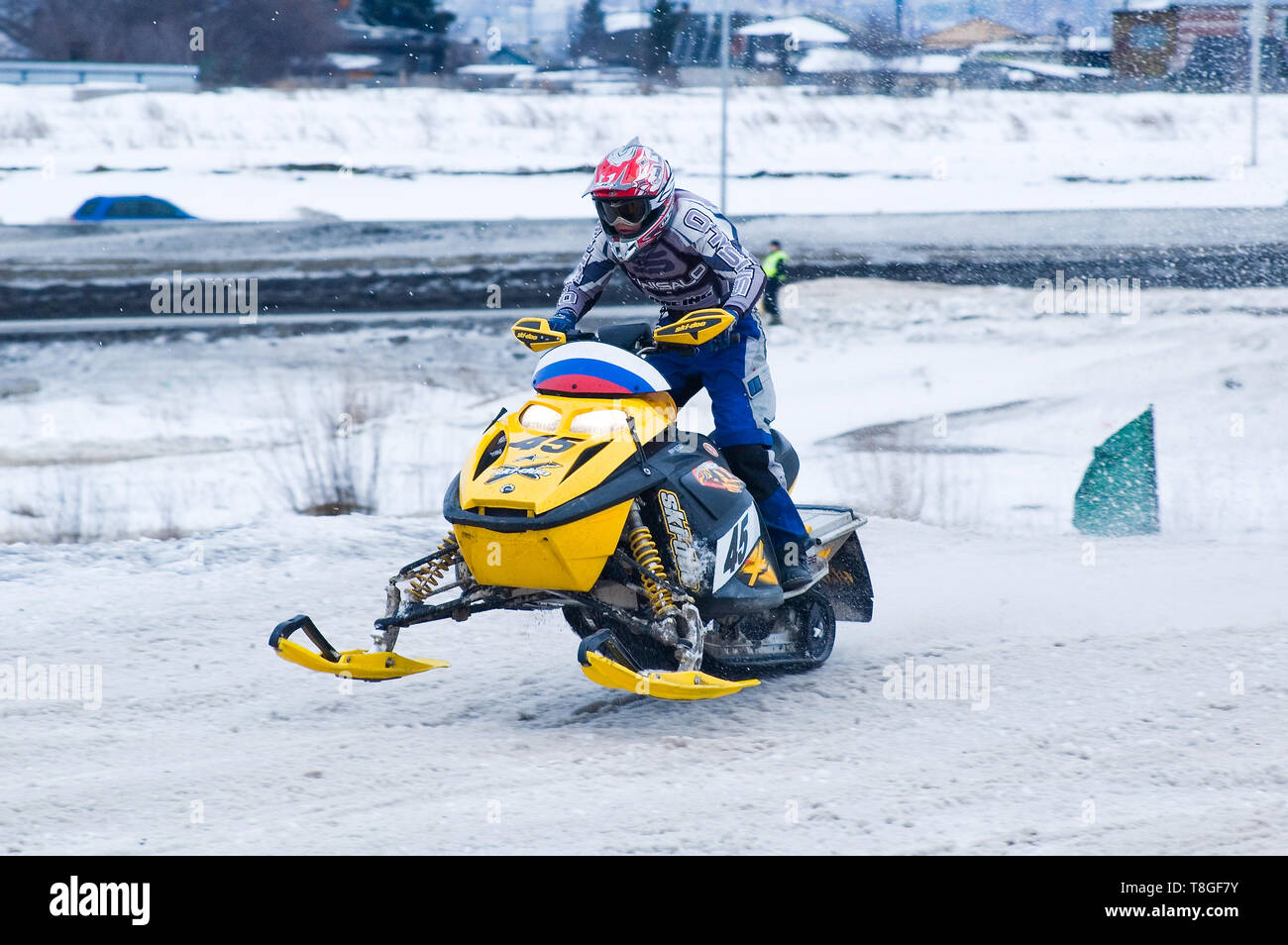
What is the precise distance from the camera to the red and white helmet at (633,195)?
5.75 meters

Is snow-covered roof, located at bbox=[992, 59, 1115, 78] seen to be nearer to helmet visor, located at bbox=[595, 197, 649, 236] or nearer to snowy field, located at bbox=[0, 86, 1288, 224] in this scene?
snowy field, located at bbox=[0, 86, 1288, 224]

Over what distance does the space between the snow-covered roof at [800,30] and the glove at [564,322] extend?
40.5 m

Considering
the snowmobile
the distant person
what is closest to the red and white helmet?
the snowmobile

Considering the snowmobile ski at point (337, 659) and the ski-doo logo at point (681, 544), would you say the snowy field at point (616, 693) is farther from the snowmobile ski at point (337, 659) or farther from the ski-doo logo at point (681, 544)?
the ski-doo logo at point (681, 544)

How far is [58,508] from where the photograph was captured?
35.0 ft

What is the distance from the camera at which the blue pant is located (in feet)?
20.2

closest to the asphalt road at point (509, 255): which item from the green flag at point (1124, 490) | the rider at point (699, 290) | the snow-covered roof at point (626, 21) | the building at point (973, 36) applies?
the green flag at point (1124, 490)

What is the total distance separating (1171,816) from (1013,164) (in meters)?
33.4

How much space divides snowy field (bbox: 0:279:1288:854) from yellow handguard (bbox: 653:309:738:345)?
5.14 feet

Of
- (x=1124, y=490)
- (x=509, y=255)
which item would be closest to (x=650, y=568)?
(x=1124, y=490)

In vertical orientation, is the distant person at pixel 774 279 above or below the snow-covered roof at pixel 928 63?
below

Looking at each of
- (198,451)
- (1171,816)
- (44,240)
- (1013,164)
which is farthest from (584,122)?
(1171,816)

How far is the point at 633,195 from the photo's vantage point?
18.9 ft

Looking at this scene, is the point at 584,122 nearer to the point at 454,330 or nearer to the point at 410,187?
the point at 410,187
